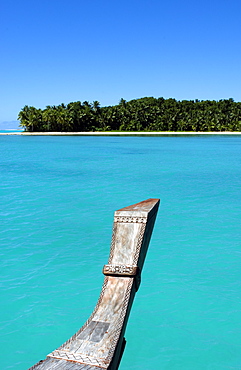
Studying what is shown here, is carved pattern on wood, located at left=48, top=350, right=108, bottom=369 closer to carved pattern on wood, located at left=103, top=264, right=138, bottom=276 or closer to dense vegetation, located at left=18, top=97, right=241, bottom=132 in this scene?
carved pattern on wood, located at left=103, top=264, right=138, bottom=276

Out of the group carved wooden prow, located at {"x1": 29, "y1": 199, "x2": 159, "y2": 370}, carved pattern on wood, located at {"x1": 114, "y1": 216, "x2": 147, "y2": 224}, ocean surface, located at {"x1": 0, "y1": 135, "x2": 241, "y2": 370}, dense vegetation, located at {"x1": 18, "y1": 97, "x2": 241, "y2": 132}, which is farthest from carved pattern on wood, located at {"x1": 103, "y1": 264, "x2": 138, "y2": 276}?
dense vegetation, located at {"x1": 18, "y1": 97, "x2": 241, "y2": 132}

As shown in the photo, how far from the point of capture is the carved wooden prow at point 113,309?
196cm

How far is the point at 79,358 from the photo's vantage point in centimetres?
196

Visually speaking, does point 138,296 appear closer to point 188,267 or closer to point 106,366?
point 188,267

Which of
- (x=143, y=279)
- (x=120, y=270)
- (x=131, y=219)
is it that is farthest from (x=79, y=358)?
(x=143, y=279)

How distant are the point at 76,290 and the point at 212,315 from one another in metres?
2.75

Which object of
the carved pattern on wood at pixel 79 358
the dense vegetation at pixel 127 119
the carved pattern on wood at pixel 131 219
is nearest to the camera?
the carved pattern on wood at pixel 79 358

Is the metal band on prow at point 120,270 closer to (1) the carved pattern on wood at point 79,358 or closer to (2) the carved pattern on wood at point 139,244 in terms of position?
(2) the carved pattern on wood at point 139,244

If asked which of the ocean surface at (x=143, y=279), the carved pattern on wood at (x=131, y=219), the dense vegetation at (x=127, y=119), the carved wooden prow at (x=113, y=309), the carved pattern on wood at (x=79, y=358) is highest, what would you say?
the dense vegetation at (x=127, y=119)

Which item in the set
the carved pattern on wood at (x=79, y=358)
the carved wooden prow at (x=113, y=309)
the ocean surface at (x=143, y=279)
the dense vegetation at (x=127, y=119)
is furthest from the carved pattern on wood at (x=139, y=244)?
the dense vegetation at (x=127, y=119)

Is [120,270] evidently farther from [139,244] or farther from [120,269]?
[139,244]

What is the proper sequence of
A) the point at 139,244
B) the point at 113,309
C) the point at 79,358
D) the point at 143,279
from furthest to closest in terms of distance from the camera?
1. the point at 143,279
2. the point at 139,244
3. the point at 113,309
4. the point at 79,358

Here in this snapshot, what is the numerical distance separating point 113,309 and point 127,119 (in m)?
99.1

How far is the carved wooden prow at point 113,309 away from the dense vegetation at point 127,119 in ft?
305
